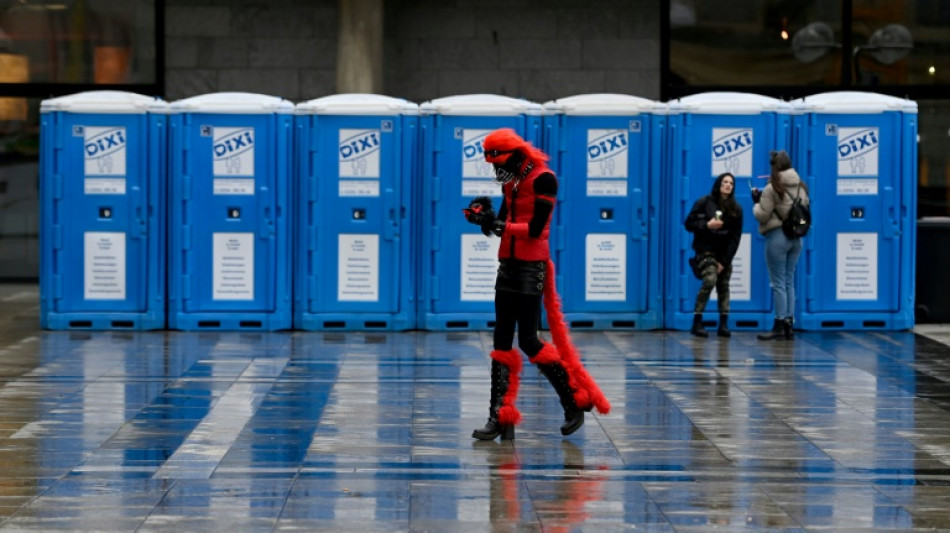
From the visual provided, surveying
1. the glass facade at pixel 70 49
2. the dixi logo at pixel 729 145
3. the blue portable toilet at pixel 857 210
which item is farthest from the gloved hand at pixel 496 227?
the glass facade at pixel 70 49

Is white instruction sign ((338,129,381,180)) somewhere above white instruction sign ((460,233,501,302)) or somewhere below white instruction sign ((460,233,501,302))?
above

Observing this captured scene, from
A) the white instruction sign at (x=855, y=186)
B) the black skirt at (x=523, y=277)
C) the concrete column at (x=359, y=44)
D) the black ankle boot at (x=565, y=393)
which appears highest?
the concrete column at (x=359, y=44)

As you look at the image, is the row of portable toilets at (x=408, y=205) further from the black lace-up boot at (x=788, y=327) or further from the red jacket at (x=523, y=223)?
the red jacket at (x=523, y=223)

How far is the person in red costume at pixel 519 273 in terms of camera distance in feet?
33.2

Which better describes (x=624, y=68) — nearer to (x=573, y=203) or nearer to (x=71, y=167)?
(x=573, y=203)

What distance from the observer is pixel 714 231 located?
51.5ft

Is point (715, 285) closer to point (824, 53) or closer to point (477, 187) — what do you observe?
point (477, 187)

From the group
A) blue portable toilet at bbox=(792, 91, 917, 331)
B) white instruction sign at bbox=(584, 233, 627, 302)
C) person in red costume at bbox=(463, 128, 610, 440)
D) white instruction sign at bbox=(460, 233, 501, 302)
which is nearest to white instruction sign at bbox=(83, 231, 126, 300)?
white instruction sign at bbox=(460, 233, 501, 302)

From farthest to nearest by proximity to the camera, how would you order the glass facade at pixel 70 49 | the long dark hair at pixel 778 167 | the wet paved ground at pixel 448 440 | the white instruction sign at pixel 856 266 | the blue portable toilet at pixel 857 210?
the glass facade at pixel 70 49 < the white instruction sign at pixel 856 266 < the blue portable toilet at pixel 857 210 < the long dark hair at pixel 778 167 < the wet paved ground at pixel 448 440

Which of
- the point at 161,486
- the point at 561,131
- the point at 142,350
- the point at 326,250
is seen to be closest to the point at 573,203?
the point at 561,131

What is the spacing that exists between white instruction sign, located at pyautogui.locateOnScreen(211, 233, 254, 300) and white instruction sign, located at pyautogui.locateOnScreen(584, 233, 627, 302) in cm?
322

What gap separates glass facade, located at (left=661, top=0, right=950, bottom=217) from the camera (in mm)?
20969

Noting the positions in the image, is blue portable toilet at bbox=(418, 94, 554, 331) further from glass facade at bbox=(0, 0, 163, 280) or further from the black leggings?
glass facade at bbox=(0, 0, 163, 280)

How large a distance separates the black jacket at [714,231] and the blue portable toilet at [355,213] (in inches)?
106
